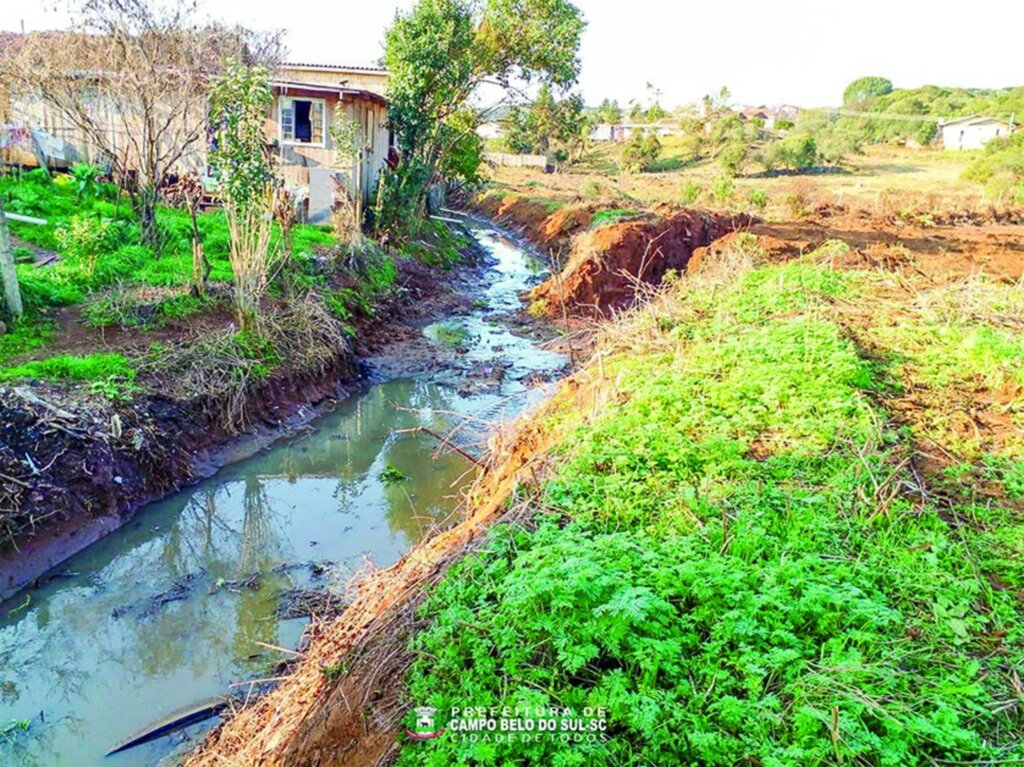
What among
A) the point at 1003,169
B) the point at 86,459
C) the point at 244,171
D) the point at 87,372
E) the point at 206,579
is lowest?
the point at 206,579

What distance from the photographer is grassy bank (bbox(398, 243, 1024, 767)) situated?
297 centimetres

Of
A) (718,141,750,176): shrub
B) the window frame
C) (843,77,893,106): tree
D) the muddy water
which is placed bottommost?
the muddy water

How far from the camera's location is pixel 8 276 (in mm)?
8695

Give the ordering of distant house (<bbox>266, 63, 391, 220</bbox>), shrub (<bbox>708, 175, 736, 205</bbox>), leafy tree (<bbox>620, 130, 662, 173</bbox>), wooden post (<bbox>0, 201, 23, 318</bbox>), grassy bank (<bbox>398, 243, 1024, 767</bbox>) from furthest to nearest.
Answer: leafy tree (<bbox>620, 130, 662, 173</bbox>)
shrub (<bbox>708, 175, 736, 205</bbox>)
distant house (<bbox>266, 63, 391, 220</bbox>)
wooden post (<bbox>0, 201, 23, 318</bbox>)
grassy bank (<bbox>398, 243, 1024, 767</bbox>)

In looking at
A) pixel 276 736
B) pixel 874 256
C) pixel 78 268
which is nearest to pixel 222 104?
pixel 78 268

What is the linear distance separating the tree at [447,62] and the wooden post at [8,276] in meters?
10.2

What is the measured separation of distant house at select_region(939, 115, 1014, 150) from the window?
172 ft

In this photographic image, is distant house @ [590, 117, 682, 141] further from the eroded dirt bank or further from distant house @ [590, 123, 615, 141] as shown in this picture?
the eroded dirt bank

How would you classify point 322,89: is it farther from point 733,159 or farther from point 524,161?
point 524,161

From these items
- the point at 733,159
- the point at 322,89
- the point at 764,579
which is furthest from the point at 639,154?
the point at 764,579

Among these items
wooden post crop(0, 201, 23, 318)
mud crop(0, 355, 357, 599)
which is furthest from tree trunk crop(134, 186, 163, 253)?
mud crop(0, 355, 357, 599)

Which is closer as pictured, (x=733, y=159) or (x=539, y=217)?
(x=539, y=217)

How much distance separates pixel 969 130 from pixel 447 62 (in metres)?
52.6

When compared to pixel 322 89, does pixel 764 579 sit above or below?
below
